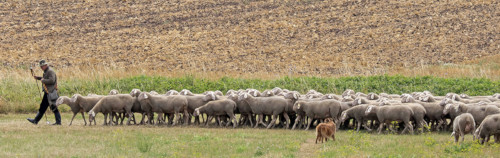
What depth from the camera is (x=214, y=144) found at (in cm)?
1605

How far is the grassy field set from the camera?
14.6 meters

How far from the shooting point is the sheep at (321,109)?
65.4ft

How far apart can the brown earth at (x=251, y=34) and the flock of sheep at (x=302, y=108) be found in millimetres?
15446

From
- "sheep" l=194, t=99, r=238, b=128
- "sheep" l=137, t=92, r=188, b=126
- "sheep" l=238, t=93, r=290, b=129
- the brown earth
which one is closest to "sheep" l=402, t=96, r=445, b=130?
"sheep" l=238, t=93, r=290, b=129

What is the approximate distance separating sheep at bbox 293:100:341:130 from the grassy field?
0.93 m

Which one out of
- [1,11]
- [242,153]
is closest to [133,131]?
[242,153]

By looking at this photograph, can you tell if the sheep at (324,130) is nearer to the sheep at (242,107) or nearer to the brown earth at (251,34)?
the sheep at (242,107)

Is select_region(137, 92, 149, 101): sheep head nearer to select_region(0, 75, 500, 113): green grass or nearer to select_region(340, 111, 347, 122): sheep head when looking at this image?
select_region(340, 111, 347, 122): sheep head

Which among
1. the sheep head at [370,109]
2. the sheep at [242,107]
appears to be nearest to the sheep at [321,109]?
the sheep head at [370,109]

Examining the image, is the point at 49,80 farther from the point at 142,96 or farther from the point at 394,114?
the point at 394,114

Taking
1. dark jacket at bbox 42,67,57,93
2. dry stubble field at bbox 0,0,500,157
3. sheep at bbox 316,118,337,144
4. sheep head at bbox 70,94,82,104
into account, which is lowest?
sheep at bbox 316,118,337,144

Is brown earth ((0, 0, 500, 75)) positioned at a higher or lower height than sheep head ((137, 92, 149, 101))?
higher

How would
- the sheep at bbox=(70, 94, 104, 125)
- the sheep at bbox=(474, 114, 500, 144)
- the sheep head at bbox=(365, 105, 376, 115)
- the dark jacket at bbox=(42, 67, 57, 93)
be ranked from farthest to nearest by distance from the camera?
the sheep at bbox=(70, 94, 104, 125) → the dark jacket at bbox=(42, 67, 57, 93) → the sheep head at bbox=(365, 105, 376, 115) → the sheep at bbox=(474, 114, 500, 144)

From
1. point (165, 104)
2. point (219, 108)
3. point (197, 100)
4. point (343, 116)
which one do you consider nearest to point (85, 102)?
point (165, 104)
